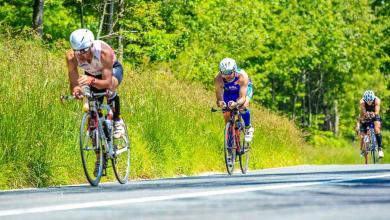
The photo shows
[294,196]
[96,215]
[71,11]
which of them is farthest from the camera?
[71,11]

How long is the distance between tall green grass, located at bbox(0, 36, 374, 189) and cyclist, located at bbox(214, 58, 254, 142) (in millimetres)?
922

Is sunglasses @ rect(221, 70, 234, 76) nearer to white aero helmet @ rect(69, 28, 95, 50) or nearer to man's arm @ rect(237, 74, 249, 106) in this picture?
man's arm @ rect(237, 74, 249, 106)

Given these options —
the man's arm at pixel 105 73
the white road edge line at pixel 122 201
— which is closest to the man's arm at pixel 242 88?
the man's arm at pixel 105 73

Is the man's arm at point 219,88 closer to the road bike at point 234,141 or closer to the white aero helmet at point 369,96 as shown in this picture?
the road bike at point 234,141

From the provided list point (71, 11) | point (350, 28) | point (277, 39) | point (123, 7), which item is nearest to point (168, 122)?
point (123, 7)

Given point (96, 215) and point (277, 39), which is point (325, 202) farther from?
point (277, 39)

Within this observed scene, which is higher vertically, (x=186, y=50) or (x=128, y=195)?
(x=186, y=50)

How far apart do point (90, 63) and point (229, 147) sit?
5483 millimetres

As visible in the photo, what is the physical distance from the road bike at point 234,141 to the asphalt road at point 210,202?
19.9 feet

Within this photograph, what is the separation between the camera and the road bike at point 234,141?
15.7 metres

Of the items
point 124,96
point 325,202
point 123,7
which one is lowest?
point 325,202

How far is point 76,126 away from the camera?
12680 mm

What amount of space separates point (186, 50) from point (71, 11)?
3.76 m

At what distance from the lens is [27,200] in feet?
25.8
